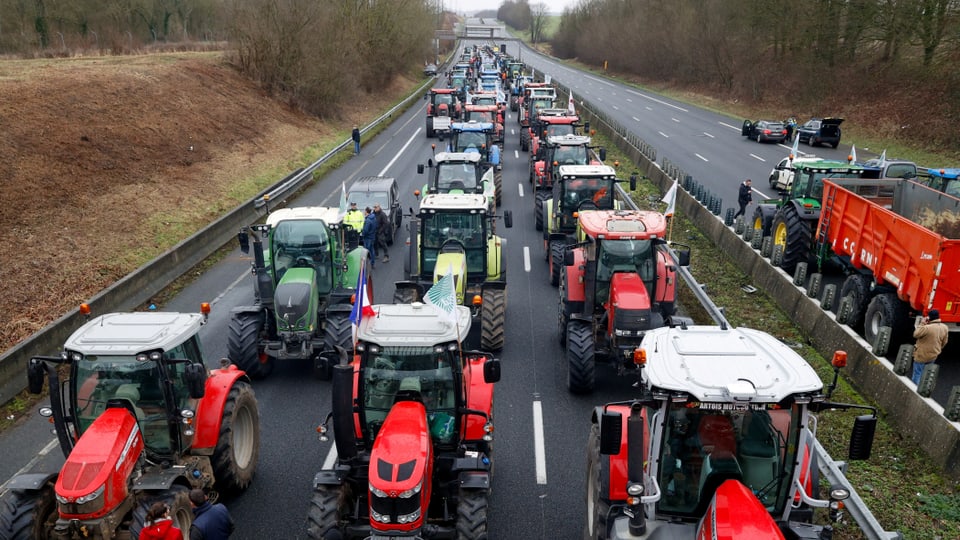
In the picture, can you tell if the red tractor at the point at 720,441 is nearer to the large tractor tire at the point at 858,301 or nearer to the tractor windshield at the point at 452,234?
the tractor windshield at the point at 452,234

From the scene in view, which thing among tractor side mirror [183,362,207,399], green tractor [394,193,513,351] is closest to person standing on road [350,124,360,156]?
green tractor [394,193,513,351]

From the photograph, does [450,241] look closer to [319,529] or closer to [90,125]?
[319,529]

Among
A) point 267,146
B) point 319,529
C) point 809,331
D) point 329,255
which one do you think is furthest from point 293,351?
point 267,146

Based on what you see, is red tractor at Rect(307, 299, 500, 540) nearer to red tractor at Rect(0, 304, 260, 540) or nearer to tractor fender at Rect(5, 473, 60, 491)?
red tractor at Rect(0, 304, 260, 540)

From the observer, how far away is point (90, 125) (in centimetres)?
2492

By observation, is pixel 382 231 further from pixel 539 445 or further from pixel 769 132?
pixel 769 132

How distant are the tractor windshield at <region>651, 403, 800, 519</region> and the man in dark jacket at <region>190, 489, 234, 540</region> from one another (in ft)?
14.3

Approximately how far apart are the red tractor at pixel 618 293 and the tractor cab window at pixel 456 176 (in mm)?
8373

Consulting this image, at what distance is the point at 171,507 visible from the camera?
706cm

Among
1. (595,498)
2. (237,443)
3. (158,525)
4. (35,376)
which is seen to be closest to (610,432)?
(595,498)

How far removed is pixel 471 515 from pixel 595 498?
1332 mm

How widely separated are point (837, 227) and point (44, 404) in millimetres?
15754

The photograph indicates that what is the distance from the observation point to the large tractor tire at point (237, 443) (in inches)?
337

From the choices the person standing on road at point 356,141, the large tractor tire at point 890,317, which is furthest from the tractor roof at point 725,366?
the person standing on road at point 356,141
